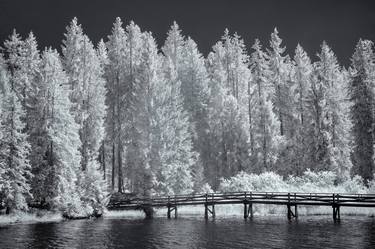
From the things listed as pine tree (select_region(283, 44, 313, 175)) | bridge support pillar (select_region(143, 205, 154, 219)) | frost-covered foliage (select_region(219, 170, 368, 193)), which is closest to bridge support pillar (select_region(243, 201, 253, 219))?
frost-covered foliage (select_region(219, 170, 368, 193))

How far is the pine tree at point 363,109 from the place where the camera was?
47656mm

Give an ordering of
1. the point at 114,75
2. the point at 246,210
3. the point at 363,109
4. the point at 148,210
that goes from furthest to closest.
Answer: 1. the point at 114,75
2. the point at 363,109
3. the point at 148,210
4. the point at 246,210

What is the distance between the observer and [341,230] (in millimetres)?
30438

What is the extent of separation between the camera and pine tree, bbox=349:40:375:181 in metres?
47.7

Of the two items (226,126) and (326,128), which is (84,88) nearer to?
(226,126)

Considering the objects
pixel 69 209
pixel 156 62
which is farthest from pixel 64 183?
pixel 156 62

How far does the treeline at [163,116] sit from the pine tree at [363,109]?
0.11 meters

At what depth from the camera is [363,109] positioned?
4875cm

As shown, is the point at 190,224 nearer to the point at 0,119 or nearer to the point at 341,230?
the point at 341,230

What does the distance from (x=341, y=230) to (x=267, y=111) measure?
2471 centimetres

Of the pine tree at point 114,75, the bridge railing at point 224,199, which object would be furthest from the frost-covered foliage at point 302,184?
the pine tree at point 114,75

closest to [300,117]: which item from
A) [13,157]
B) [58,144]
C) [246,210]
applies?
[246,210]

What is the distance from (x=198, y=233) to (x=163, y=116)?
62.9 feet

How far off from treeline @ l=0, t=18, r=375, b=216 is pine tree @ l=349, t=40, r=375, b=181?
109mm
